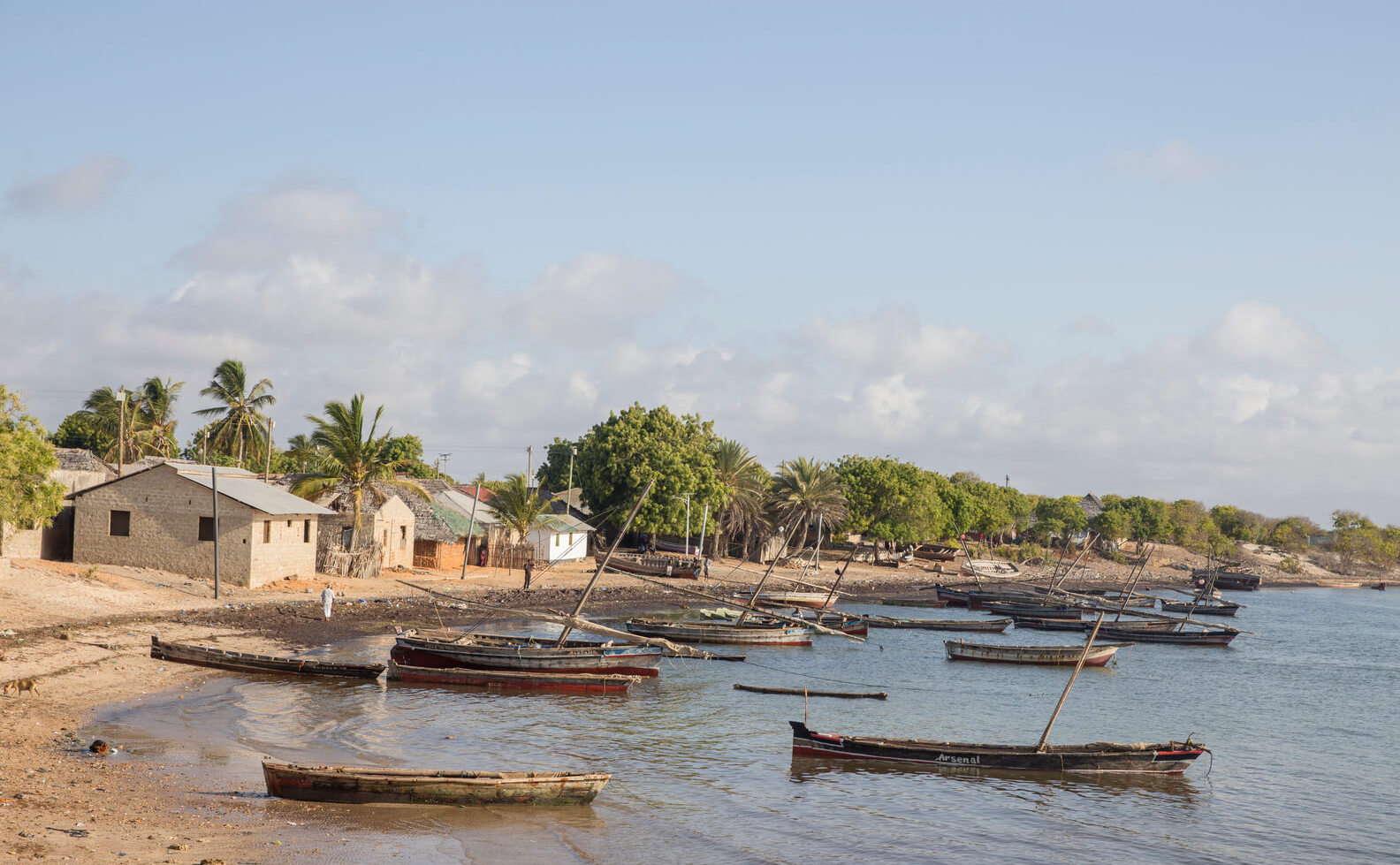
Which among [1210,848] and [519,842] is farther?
[1210,848]

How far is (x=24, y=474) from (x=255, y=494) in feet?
29.2

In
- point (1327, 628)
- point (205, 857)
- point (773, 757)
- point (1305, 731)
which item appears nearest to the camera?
point (205, 857)

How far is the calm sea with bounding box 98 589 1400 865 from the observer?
18344 millimetres

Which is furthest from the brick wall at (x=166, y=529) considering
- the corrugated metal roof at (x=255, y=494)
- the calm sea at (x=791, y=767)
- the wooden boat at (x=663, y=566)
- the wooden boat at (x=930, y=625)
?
the wooden boat at (x=930, y=625)

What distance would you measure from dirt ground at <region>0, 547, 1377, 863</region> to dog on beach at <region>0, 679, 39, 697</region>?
0.53ft

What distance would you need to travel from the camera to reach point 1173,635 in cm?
5497

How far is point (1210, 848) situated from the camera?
20500 millimetres

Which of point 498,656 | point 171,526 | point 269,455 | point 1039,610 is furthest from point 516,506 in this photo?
Answer: point 1039,610

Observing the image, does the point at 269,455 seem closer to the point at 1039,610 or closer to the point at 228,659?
the point at 228,659

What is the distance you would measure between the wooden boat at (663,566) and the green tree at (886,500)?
24.5 meters

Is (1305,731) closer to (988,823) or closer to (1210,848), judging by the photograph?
(1210,848)

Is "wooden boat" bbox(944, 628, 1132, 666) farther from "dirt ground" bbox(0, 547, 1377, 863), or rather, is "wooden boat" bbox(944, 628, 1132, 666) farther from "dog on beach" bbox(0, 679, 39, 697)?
"dog on beach" bbox(0, 679, 39, 697)

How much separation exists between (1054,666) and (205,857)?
125 feet

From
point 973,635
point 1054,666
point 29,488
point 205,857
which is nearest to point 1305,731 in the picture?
point 1054,666
